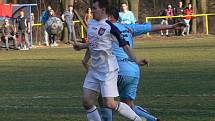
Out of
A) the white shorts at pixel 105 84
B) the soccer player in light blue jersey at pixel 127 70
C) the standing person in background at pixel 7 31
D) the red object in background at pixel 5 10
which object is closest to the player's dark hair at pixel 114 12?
the soccer player in light blue jersey at pixel 127 70

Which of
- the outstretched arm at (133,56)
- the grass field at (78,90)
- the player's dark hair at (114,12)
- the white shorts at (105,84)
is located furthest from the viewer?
the grass field at (78,90)

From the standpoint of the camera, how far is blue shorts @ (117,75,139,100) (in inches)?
366

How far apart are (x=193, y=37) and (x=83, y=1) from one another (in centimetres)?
2466

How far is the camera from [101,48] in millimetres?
8883

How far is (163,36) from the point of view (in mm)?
46469

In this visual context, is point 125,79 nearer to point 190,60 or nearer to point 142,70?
point 142,70

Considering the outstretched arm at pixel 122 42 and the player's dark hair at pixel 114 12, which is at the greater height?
the player's dark hair at pixel 114 12

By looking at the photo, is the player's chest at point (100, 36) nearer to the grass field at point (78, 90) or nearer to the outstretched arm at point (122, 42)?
the outstretched arm at point (122, 42)

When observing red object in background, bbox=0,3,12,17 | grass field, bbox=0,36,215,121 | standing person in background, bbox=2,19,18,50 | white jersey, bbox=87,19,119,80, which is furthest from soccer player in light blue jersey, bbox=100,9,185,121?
red object in background, bbox=0,3,12,17

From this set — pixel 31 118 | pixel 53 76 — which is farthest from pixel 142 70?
pixel 31 118

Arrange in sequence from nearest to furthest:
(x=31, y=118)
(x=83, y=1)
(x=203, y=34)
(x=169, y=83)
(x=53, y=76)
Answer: (x=31, y=118) → (x=169, y=83) → (x=53, y=76) → (x=203, y=34) → (x=83, y=1)

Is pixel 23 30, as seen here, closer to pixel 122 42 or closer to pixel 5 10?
pixel 5 10

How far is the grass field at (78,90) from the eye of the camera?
11062 millimetres

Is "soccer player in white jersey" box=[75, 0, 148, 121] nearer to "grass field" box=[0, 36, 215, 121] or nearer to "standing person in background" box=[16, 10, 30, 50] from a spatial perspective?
"grass field" box=[0, 36, 215, 121]
